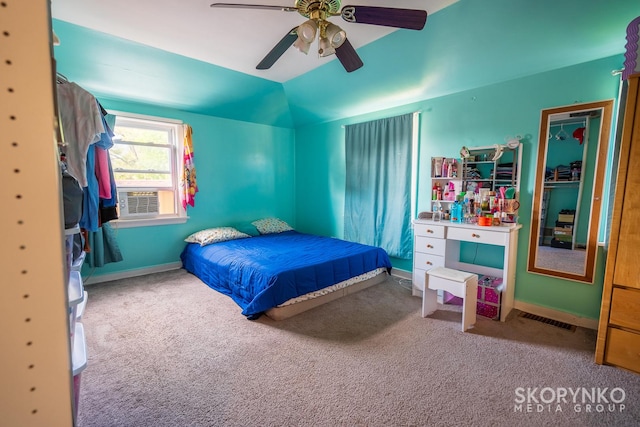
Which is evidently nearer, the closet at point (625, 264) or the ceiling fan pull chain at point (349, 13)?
the ceiling fan pull chain at point (349, 13)

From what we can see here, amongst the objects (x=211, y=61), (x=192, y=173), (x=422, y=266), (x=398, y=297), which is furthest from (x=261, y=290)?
(x=211, y=61)

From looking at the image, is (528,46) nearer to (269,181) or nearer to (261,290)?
(261,290)

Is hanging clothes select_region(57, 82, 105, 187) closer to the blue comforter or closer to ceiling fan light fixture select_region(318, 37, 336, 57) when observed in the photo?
ceiling fan light fixture select_region(318, 37, 336, 57)

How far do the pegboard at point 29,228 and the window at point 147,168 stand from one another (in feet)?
12.1

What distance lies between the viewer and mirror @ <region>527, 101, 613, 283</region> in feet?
7.68

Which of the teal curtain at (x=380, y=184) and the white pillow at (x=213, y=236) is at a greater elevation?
the teal curtain at (x=380, y=184)

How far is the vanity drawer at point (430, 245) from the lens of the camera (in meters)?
2.90

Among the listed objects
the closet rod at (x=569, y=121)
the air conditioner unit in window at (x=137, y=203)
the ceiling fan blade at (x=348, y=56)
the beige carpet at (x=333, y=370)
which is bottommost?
the beige carpet at (x=333, y=370)

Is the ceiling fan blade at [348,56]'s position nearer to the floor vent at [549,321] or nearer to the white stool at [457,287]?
the white stool at [457,287]

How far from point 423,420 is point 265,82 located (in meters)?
3.79

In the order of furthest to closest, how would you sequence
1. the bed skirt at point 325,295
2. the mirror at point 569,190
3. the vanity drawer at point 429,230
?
1. the vanity drawer at point 429,230
2. the bed skirt at point 325,295
3. the mirror at point 569,190

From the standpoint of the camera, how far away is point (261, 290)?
2555mm

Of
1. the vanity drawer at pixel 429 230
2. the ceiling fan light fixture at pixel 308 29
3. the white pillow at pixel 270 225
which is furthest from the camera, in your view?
the white pillow at pixel 270 225

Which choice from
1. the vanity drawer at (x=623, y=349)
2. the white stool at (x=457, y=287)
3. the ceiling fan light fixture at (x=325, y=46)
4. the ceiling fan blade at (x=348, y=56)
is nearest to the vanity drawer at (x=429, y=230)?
the white stool at (x=457, y=287)
